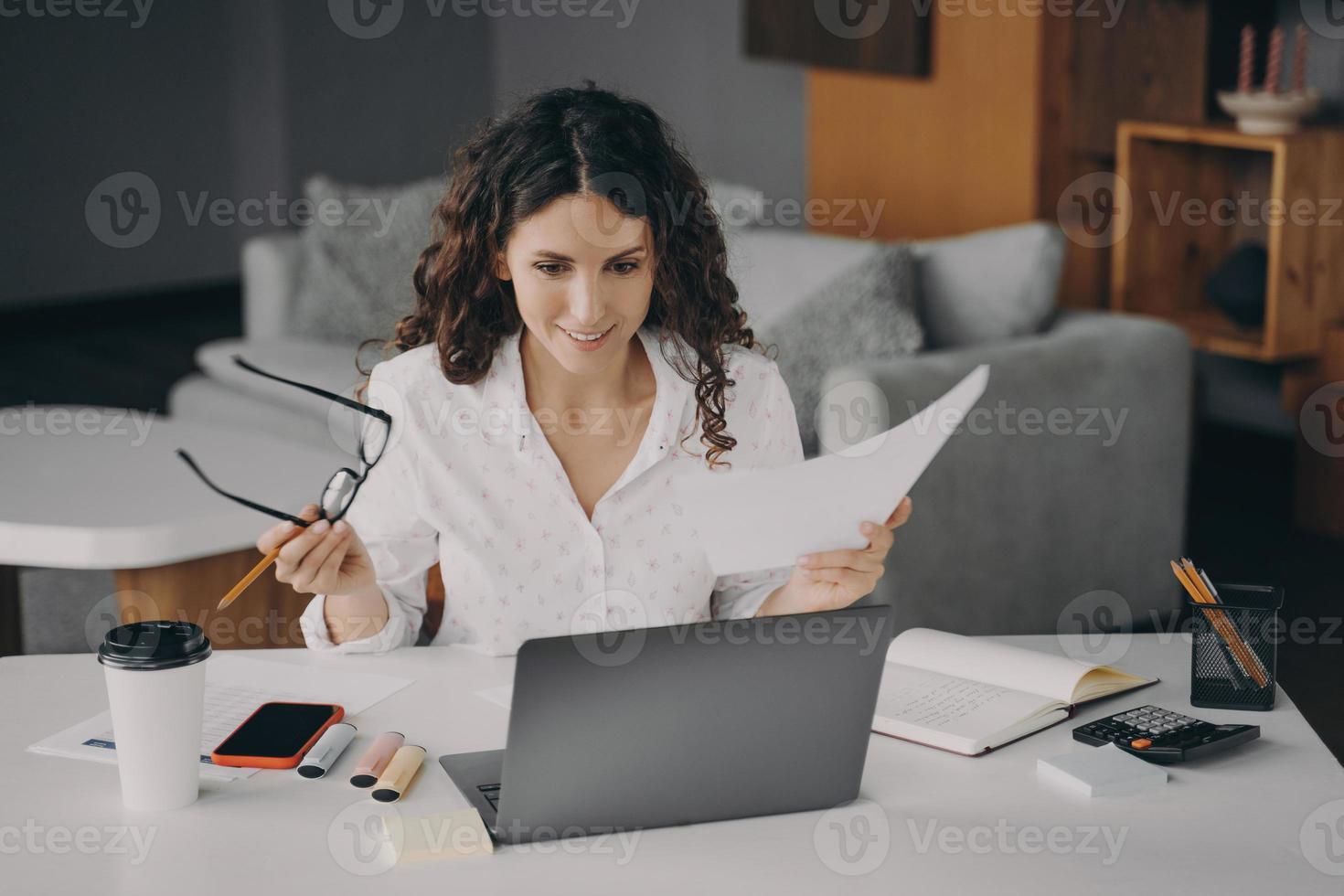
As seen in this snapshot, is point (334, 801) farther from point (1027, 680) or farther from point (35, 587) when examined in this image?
point (35, 587)

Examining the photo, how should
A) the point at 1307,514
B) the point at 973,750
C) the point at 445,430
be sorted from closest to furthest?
the point at 973,750
the point at 445,430
the point at 1307,514

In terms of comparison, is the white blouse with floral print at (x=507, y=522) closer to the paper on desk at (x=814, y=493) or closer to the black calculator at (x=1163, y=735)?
the paper on desk at (x=814, y=493)

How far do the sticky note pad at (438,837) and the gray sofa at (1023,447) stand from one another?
1727 mm

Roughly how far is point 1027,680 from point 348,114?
577 cm

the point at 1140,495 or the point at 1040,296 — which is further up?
Answer: the point at 1040,296

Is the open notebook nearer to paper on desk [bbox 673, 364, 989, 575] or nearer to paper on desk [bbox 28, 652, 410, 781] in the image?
→ paper on desk [bbox 673, 364, 989, 575]

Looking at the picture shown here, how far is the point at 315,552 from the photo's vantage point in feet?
4.52

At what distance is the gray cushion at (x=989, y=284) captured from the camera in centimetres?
305

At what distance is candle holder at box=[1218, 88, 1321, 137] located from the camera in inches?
139

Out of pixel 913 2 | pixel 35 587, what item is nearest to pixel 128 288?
pixel 35 587

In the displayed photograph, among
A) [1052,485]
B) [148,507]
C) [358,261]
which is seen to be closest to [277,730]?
[148,507]

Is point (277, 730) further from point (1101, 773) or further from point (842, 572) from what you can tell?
point (1101, 773)

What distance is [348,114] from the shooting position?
6.70 m

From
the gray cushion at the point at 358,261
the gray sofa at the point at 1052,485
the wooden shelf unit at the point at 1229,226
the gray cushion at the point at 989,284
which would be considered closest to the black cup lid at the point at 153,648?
the gray sofa at the point at 1052,485
